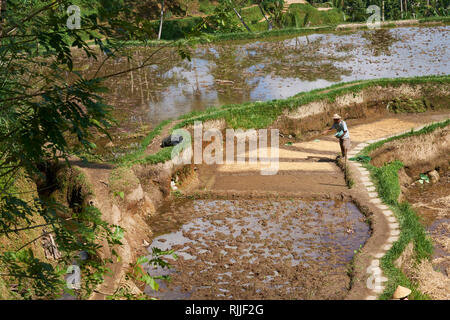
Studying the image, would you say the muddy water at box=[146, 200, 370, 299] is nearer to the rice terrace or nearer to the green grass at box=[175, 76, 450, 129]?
the rice terrace

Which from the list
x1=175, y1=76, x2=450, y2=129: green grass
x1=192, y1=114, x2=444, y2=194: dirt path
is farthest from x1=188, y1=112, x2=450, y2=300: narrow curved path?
x1=175, y1=76, x2=450, y2=129: green grass

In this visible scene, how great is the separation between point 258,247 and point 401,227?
2.41m

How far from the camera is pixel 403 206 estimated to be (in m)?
10.6

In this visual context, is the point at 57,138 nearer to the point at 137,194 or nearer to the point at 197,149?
the point at 137,194

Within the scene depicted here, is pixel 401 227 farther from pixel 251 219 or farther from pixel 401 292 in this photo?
pixel 251 219

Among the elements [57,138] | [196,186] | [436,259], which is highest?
[57,138]

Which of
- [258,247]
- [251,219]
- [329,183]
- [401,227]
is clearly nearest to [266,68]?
[329,183]

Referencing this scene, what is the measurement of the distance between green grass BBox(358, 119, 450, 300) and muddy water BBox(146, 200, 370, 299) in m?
0.60

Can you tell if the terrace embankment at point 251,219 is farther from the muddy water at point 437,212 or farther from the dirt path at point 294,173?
the muddy water at point 437,212

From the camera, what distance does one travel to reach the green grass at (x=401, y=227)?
780 centimetres

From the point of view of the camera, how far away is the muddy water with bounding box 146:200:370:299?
308 inches

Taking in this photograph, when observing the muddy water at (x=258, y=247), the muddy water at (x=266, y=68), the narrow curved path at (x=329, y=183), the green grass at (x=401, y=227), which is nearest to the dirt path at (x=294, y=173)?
the narrow curved path at (x=329, y=183)
